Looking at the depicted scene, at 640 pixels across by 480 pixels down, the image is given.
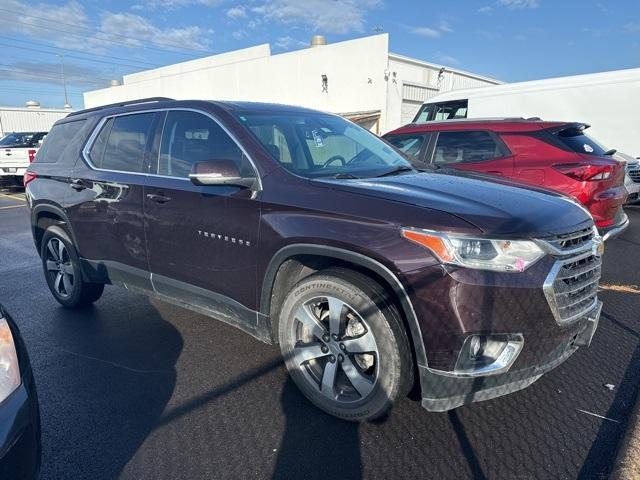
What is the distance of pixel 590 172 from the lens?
508cm

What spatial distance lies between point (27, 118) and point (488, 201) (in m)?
39.6

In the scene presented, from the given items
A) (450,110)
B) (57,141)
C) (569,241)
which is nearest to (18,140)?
(57,141)

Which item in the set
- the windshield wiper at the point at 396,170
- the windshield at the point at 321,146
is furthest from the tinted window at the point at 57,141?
the windshield wiper at the point at 396,170

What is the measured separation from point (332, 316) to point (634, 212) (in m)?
9.55

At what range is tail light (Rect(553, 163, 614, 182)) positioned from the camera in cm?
508

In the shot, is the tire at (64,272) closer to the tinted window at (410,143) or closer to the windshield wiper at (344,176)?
the windshield wiper at (344,176)

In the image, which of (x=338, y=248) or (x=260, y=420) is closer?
(x=338, y=248)

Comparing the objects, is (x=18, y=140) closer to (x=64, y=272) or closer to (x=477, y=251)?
(x=64, y=272)

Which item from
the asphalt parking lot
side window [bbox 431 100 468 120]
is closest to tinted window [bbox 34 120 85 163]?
the asphalt parking lot

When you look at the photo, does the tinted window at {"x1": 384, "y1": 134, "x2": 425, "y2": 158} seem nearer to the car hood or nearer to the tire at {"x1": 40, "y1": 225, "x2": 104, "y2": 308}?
the car hood

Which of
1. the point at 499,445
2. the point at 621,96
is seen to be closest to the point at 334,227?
the point at 499,445

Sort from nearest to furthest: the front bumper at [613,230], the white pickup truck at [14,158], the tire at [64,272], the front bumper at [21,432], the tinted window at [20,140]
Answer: the front bumper at [21,432] → the tire at [64,272] → the front bumper at [613,230] → the white pickup truck at [14,158] → the tinted window at [20,140]

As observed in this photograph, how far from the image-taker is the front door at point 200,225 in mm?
2891

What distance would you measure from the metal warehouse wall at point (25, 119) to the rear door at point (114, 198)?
32.5 m
